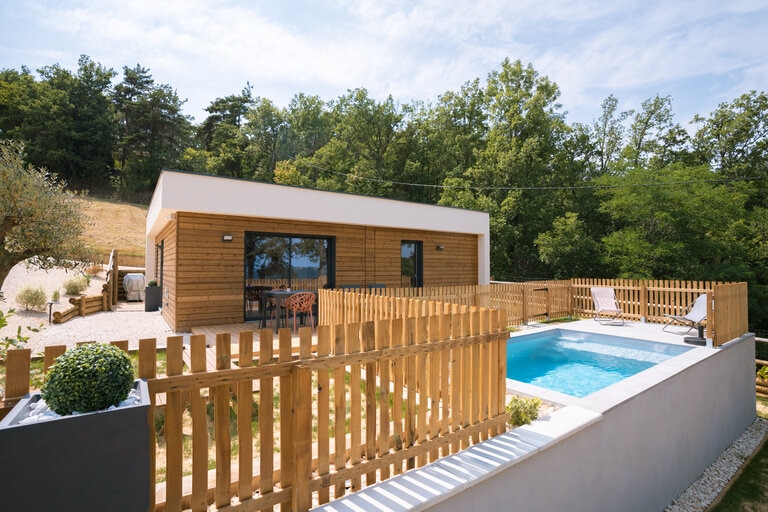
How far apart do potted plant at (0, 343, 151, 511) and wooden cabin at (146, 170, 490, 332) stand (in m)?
7.83

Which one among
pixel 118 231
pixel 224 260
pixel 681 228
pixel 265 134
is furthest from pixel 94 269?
pixel 681 228


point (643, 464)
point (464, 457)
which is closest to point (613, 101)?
point (643, 464)

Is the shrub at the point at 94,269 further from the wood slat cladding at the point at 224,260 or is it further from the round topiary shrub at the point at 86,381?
the round topiary shrub at the point at 86,381

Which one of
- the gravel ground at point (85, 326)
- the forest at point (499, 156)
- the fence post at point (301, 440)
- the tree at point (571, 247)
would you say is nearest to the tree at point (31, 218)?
the gravel ground at point (85, 326)

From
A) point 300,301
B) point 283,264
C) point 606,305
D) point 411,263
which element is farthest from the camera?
point 411,263

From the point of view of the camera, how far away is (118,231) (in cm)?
2870

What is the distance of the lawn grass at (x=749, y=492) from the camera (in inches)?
211

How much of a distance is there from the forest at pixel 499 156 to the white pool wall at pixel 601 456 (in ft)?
50.8

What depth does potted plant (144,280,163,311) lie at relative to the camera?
13.0 meters

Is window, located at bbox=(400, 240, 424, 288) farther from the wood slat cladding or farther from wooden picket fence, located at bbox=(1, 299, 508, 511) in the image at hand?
wooden picket fence, located at bbox=(1, 299, 508, 511)

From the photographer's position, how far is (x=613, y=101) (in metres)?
28.0

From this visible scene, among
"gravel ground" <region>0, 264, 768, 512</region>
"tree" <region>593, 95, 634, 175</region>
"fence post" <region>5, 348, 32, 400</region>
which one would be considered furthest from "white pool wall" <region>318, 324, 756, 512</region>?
"tree" <region>593, 95, 634, 175</region>

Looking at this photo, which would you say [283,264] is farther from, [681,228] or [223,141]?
[223,141]

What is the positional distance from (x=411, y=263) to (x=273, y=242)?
16.4 ft
